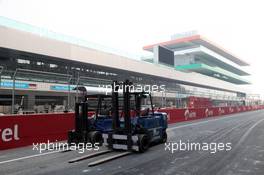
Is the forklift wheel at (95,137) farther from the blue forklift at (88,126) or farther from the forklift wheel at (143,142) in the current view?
the forklift wheel at (143,142)

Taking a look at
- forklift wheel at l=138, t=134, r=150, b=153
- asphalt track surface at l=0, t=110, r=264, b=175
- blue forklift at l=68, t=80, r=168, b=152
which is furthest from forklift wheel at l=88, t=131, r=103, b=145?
forklift wheel at l=138, t=134, r=150, b=153

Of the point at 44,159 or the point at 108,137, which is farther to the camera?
the point at 108,137

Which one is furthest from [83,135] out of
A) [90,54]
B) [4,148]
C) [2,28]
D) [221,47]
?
[221,47]

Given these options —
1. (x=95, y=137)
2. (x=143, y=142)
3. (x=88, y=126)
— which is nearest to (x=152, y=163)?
(x=143, y=142)

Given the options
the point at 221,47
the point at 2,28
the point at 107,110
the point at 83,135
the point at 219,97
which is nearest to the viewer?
the point at 83,135

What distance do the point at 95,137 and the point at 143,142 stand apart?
74.9 inches

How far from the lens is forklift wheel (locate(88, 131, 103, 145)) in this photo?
30.7ft

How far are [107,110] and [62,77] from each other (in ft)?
→ 10.4

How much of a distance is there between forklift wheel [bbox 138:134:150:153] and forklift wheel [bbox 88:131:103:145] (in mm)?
1819

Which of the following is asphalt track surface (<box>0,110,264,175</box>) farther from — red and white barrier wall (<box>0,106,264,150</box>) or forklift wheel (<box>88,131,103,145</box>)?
forklift wheel (<box>88,131,103,145</box>)

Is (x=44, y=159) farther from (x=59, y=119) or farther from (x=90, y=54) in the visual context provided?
(x=90, y=54)

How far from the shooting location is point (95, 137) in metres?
9.45

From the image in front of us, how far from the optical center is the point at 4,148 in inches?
361

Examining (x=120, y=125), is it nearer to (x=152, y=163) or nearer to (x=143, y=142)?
(x=143, y=142)
